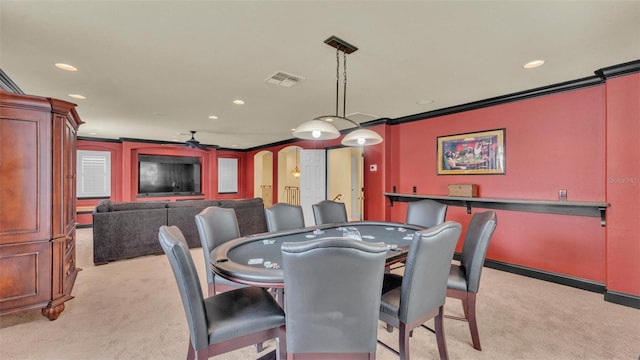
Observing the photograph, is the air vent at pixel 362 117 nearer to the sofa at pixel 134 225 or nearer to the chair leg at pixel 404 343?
the sofa at pixel 134 225

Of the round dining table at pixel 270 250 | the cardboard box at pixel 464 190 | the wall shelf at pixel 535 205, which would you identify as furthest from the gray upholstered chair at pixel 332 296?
the cardboard box at pixel 464 190

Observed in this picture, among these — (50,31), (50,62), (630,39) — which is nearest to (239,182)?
(50,62)


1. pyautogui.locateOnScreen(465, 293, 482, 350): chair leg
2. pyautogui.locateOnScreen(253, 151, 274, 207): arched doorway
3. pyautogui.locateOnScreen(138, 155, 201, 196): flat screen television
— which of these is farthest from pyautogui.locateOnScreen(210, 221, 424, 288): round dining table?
pyautogui.locateOnScreen(138, 155, 201, 196): flat screen television

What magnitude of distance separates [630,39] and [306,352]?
3.40 metres

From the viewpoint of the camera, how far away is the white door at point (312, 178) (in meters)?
6.45

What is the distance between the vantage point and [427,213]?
346 centimetres

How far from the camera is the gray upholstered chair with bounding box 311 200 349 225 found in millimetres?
3588

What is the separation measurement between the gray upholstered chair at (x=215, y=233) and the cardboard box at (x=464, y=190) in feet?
10.6

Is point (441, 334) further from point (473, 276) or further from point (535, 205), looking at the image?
point (535, 205)

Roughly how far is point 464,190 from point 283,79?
3.00 meters

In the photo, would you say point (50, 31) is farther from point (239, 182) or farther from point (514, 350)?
point (239, 182)

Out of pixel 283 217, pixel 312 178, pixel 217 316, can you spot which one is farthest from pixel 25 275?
pixel 312 178

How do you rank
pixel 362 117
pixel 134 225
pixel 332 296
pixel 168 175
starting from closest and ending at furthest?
pixel 332 296 < pixel 134 225 < pixel 362 117 < pixel 168 175

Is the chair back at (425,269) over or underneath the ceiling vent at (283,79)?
underneath
